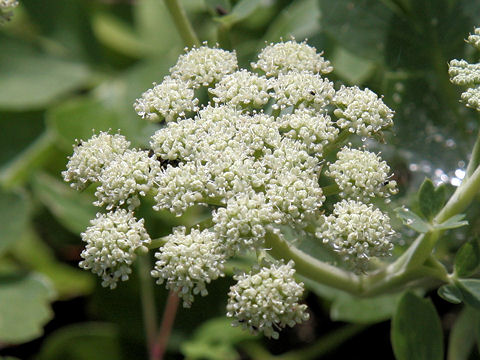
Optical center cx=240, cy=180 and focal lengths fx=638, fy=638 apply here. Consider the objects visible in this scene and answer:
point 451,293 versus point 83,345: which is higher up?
point 451,293

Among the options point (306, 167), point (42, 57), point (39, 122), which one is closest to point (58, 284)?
point (39, 122)

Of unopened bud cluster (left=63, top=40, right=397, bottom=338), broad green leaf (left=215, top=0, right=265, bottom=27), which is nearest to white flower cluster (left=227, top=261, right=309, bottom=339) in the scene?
unopened bud cluster (left=63, top=40, right=397, bottom=338)

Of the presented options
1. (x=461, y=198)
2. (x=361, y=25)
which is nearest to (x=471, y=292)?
(x=461, y=198)

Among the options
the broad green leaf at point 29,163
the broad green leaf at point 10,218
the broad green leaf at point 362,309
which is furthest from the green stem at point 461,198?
the broad green leaf at point 29,163

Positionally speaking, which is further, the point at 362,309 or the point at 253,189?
the point at 362,309

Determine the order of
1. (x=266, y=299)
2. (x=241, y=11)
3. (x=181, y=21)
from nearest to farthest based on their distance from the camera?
(x=266, y=299) < (x=241, y=11) < (x=181, y=21)

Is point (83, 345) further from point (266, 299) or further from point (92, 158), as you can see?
point (266, 299)
